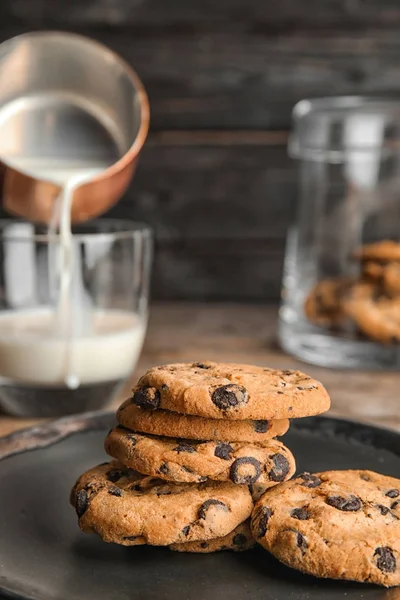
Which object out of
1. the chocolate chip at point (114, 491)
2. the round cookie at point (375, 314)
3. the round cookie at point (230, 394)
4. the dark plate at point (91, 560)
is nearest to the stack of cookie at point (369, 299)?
the round cookie at point (375, 314)

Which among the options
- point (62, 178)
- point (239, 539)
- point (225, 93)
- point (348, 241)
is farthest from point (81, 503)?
point (225, 93)

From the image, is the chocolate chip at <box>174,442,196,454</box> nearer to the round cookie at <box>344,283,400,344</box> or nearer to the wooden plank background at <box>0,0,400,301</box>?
the round cookie at <box>344,283,400,344</box>

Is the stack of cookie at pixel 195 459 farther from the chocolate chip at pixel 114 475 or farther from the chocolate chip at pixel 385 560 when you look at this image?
the chocolate chip at pixel 385 560

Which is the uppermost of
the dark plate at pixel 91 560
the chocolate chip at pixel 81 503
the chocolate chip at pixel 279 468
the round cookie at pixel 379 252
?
the round cookie at pixel 379 252

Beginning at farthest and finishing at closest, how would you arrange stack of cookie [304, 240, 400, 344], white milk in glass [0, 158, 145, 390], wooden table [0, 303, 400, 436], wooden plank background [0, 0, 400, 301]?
wooden plank background [0, 0, 400, 301] → stack of cookie [304, 240, 400, 344] → wooden table [0, 303, 400, 436] → white milk in glass [0, 158, 145, 390]

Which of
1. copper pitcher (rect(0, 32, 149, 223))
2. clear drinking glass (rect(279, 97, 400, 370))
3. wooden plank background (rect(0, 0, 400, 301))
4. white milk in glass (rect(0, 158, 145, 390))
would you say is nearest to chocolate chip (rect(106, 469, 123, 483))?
white milk in glass (rect(0, 158, 145, 390))

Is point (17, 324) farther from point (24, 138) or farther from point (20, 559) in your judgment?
point (20, 559)

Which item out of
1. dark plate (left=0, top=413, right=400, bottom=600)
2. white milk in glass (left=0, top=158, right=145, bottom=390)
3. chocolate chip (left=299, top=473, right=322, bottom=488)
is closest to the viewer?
dark plate (left=0, top=413, right=400, bottom=600)

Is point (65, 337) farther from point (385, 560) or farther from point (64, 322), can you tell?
point (385, 560)
